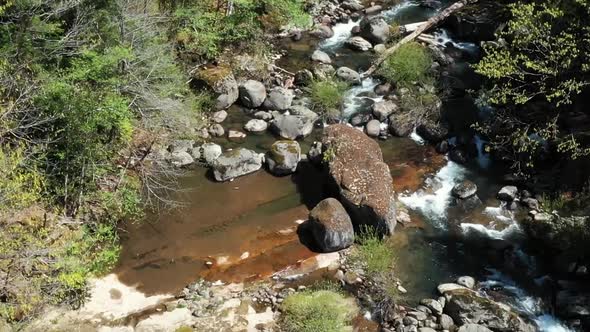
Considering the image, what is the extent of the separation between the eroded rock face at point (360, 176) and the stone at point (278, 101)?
8.49 feet

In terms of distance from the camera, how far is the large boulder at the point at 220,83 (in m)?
17.8

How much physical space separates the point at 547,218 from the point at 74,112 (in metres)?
12.0

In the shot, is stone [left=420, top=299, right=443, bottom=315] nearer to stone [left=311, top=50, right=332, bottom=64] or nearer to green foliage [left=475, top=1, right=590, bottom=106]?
green foliage [left=475, top=1, right=590, bottom=106]

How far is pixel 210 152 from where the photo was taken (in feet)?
52.7

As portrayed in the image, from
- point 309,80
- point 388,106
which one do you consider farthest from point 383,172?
point 309,80

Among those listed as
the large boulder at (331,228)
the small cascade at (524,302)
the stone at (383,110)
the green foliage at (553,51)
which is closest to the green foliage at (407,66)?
the stone at (383,110)

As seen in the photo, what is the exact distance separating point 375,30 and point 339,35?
1.69m

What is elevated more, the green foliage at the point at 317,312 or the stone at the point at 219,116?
the stone at the point at 219,116

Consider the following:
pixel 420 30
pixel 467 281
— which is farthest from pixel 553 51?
pixel 420 30

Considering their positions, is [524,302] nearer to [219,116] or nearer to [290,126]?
[290,126]

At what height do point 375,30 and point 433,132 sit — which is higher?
point 375,30

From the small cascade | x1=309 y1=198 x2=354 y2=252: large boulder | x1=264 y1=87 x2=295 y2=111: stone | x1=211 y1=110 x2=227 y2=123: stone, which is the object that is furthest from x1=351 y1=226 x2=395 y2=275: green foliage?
x1=211 y1=110 x2=227 y2=123: stone

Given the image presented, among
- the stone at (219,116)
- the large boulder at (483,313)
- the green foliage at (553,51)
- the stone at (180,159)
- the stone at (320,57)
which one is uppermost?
the green foliage at (553,51)

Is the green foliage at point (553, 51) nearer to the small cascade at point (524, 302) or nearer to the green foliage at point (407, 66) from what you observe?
the green foliage at point (407, 66)
